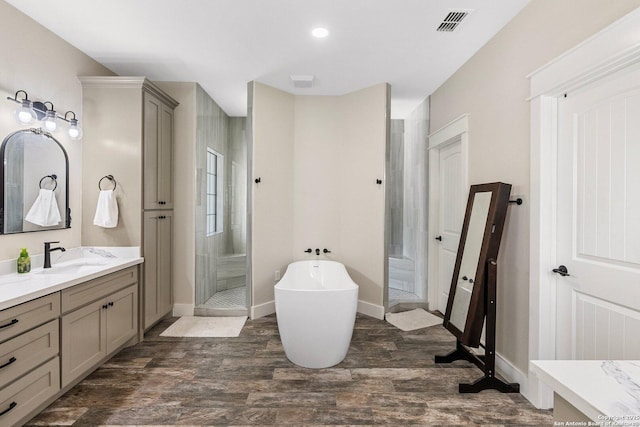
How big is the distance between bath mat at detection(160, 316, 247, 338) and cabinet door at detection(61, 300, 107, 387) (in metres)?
0.79

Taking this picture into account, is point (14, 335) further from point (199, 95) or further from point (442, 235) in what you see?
point (442, 235)

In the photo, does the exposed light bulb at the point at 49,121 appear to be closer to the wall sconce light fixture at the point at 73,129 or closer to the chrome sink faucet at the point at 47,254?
the wall sconce light fixture at the point at 73,129

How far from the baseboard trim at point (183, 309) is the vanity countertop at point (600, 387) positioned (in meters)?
3.34

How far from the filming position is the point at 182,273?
3.45 metres

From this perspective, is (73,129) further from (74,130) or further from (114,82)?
(114,82)

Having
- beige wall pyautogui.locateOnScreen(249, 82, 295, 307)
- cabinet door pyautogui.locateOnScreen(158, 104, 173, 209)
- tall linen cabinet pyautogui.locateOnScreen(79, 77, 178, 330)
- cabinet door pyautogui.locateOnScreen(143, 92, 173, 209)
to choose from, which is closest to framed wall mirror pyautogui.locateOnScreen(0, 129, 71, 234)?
tall linen cabinet pyautogui.locateOnScreen(79, 77, 178, 330)

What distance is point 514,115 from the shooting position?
85.6 inches

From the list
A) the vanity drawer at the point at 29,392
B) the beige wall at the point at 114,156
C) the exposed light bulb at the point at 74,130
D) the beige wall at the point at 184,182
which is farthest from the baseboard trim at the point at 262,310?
the exposed light bulb at the point at 74,130

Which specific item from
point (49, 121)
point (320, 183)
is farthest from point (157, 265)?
point (320, 183)

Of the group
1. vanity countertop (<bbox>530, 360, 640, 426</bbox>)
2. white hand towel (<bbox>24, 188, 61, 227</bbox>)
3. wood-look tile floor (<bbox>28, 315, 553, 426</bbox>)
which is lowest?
wood-look tile floor (<bbox>28, 315, 553, 426</bbox>)

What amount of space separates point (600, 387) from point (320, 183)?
322cm

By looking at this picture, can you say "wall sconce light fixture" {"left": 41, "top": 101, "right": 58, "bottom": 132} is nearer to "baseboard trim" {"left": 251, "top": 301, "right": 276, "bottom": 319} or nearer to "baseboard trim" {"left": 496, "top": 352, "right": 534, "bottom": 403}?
"baseboard trim" {"left": 251, "top": 301, "right": 276, "bottom": 319}

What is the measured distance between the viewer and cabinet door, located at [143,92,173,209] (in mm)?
2889

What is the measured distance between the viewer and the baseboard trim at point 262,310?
135 inches
